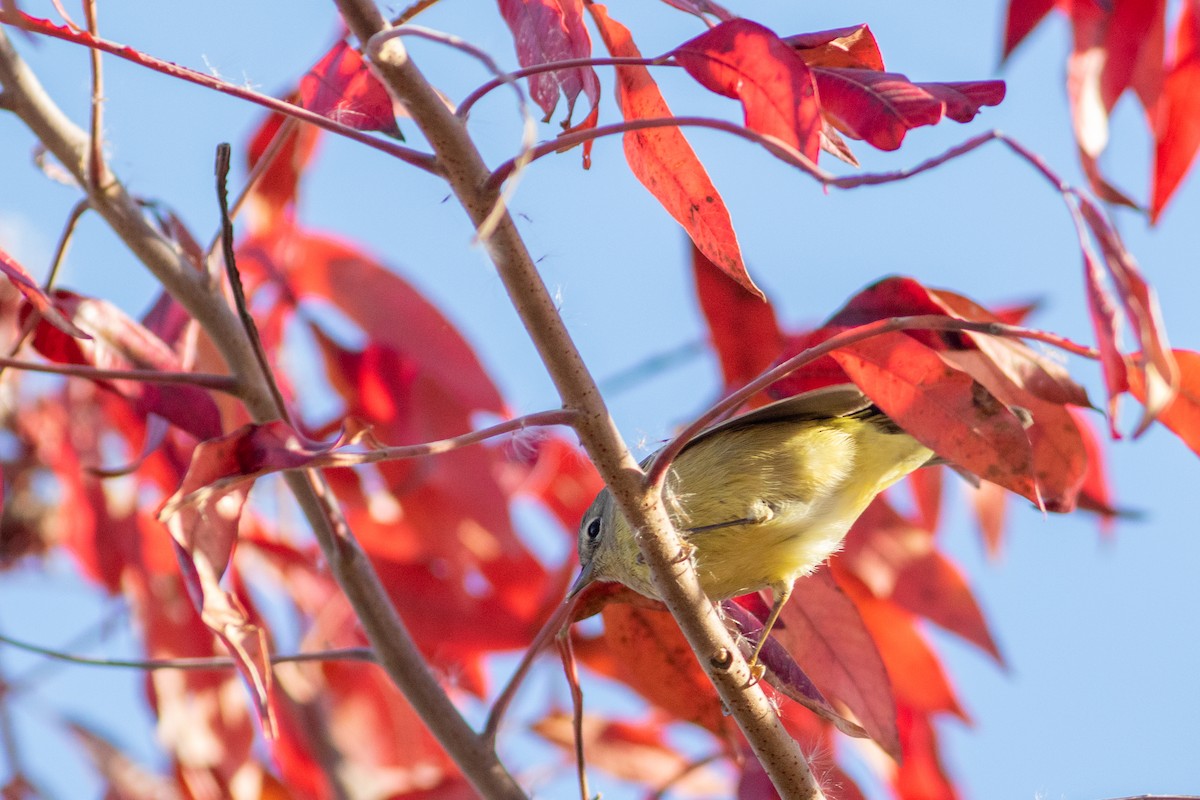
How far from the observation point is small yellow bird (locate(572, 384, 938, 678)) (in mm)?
2182

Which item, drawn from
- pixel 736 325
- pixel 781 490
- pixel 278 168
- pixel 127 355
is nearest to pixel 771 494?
pixel 781 490

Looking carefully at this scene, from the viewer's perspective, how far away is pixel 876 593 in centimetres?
217

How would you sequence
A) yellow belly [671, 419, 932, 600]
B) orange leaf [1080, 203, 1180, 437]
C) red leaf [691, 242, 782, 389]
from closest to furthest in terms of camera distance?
orange leaf [1080, 203, 1180, 437] → red leaf [691, 242, 782, 389] → yellow belly [671, 419, 932, 600]

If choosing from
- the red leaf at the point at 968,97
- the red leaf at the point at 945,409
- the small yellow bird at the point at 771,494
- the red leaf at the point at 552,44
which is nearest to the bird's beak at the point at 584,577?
the small yellow bird at the point at 771,494

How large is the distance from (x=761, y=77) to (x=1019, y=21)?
0.86 feet

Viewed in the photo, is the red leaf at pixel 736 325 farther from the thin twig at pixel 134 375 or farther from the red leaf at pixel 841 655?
the thin twig at pixel 134 375

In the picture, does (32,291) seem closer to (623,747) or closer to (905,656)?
(623,747)

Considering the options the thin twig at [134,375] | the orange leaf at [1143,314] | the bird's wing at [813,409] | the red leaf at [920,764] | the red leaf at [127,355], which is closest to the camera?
the orange leaf at [1143,314]

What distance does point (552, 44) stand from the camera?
51.3 inches

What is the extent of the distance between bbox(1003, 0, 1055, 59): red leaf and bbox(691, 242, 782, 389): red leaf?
862 millimetres

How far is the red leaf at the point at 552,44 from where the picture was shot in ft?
4.17

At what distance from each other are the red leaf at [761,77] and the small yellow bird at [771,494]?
1.00 m

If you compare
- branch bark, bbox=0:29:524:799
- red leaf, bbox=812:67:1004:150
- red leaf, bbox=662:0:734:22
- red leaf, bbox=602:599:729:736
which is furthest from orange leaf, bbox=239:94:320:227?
red leaf, bbox=812:67:1004:150

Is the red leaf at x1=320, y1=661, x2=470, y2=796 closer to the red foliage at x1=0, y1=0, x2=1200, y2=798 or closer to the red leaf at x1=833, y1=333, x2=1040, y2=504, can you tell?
the red foliage at x1=0, y1=0, x2=1200, y2=798
